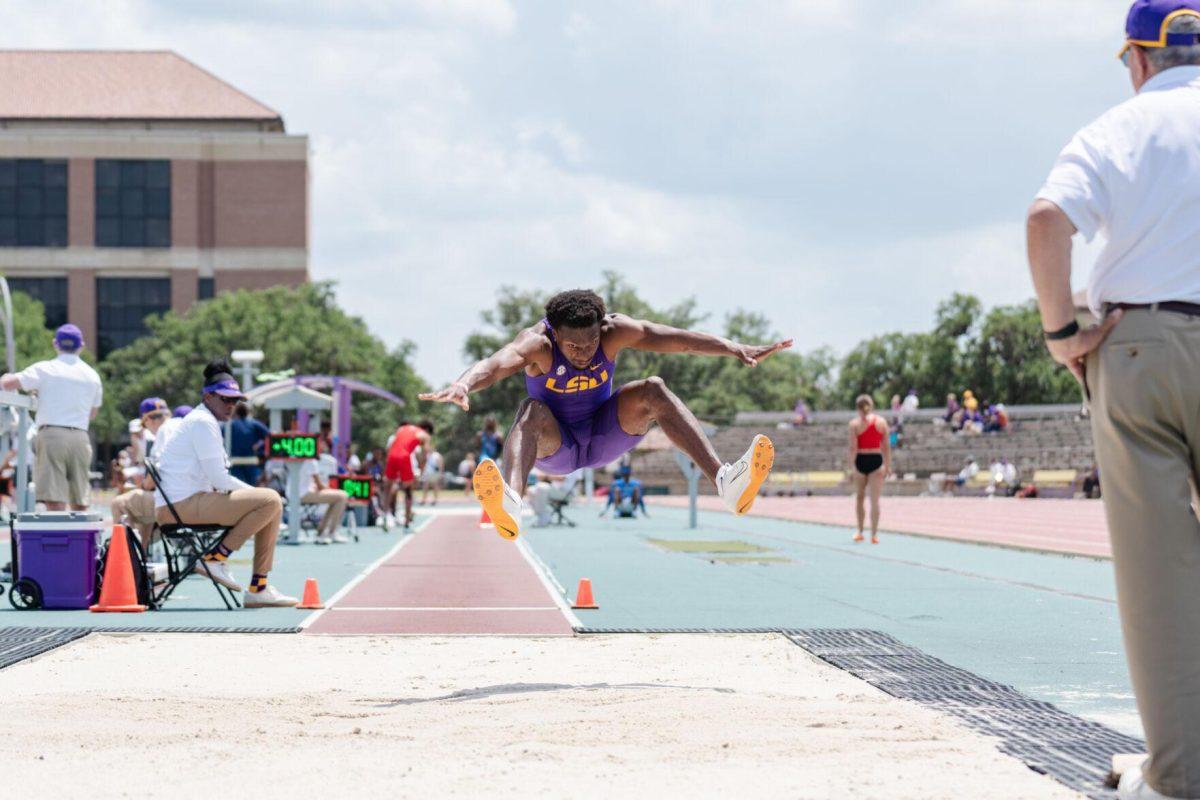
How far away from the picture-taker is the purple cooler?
11273 mm

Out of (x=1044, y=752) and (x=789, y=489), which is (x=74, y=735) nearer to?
(x=1044, y=752)

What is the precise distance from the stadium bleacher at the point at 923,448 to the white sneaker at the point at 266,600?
42.8 meters

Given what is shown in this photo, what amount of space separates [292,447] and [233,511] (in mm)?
8950

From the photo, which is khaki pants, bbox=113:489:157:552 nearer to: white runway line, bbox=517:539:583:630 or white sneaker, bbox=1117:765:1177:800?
white runway line, bbox=517:539:583:630

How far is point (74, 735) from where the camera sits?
5676mm

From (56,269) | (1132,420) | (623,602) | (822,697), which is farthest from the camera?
(56,269)

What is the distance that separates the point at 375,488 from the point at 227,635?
1984 cm

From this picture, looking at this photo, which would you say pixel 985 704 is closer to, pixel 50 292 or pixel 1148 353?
pixel 1148 353

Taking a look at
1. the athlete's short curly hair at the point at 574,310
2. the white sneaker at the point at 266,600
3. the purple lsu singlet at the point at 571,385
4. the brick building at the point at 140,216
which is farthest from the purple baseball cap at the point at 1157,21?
the brick building at the point at 140,216

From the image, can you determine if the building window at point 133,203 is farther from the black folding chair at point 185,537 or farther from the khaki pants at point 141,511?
the black folding chair at point 185,537

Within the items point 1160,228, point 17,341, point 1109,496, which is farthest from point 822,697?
point 17,341

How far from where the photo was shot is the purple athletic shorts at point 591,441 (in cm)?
839

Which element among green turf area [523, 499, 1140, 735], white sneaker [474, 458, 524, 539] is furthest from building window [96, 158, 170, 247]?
white sneaker [474, 458, 524, 539]

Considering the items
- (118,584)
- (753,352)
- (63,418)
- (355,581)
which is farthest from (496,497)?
(355,581)
